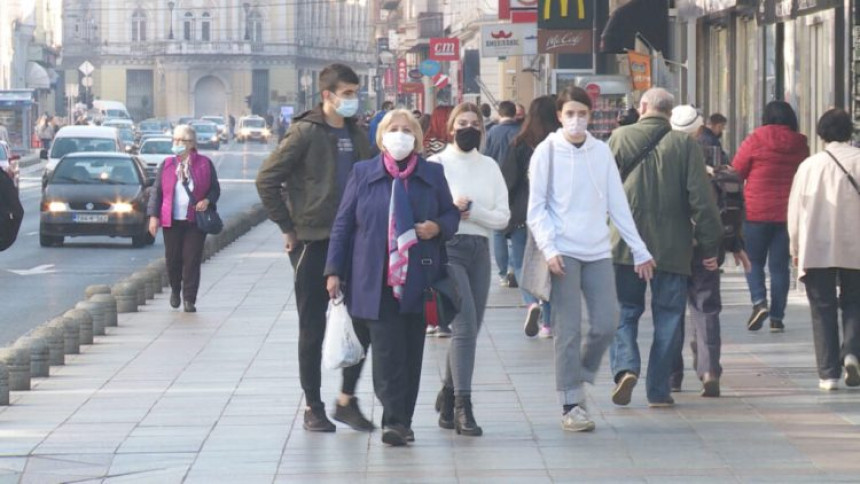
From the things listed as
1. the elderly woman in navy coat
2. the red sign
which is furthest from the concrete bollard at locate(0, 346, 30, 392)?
the red sign

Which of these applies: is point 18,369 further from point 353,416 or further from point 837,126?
point 837,126

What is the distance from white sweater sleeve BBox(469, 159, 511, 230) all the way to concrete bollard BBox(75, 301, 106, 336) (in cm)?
534

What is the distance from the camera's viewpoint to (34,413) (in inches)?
431

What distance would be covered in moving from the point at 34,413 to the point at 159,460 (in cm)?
204

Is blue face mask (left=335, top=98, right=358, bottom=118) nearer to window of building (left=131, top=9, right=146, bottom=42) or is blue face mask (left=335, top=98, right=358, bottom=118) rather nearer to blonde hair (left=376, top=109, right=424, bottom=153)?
blonde hair (left=376, top=109, right=424, bottom=153)

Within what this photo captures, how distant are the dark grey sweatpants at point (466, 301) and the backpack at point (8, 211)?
218 centimetres

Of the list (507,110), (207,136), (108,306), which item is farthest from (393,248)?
(207,136)

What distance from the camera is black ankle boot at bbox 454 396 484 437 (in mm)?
9758

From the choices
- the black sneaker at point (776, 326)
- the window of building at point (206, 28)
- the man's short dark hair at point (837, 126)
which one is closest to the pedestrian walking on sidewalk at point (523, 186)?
the black sneaker at point (776, 326)

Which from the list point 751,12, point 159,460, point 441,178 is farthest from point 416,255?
point 751,12

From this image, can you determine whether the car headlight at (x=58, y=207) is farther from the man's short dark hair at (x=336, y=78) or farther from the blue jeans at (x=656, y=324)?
the man's short dark hair at (x=336, y=78)

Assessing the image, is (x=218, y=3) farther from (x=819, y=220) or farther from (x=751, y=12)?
(x=819, y=220)

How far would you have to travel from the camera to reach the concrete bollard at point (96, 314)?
15.4 metres

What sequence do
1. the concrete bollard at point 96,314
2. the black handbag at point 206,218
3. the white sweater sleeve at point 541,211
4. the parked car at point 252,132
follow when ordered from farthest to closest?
the parked car at point 252,132, the black handbag at point 206,218, the concrete bollard at point 96,314, the white sweater sleeve at point 541,211
